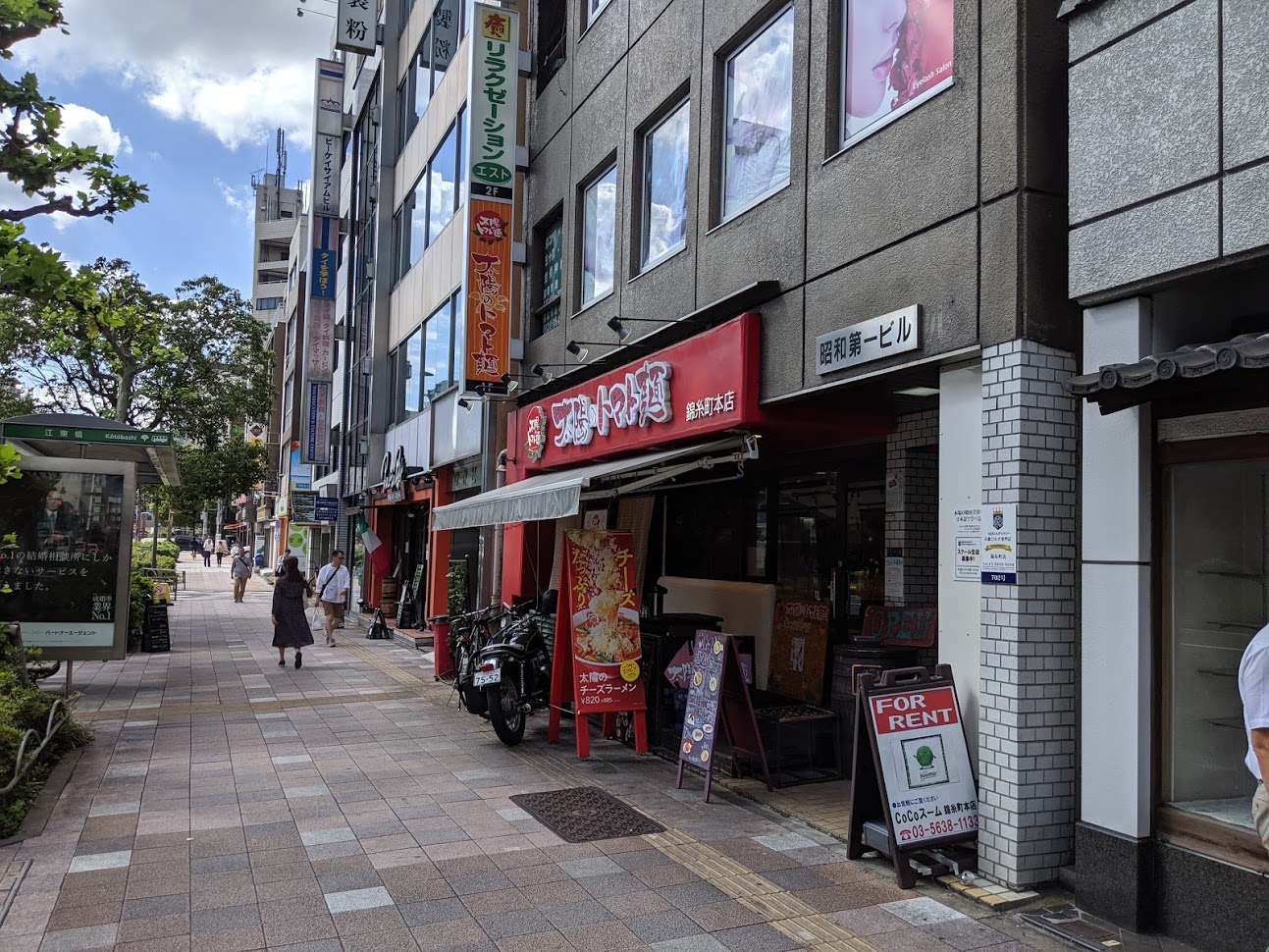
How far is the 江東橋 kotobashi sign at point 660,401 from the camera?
25.6 ft

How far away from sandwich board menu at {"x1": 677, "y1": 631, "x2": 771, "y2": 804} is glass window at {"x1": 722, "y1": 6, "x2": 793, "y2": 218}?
377 cm

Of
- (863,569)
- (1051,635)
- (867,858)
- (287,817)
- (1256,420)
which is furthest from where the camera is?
(863,569)

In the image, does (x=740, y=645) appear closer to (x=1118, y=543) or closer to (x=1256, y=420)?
(x=1118, y=543)

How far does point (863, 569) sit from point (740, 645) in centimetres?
145

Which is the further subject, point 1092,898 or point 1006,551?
point 1006,551

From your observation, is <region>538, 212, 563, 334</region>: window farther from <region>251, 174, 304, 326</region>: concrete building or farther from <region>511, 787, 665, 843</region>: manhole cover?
<region>251, 174, 304, 326</region>: concrete building

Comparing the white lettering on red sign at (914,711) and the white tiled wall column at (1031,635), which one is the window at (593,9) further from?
the white lettering on red sign at (914,711)

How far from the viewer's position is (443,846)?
5973mm

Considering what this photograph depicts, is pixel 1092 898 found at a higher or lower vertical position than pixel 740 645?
lower

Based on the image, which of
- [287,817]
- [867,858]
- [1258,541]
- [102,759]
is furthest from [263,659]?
[1258,541]

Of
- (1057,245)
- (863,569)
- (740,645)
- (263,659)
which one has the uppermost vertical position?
(1057,245)

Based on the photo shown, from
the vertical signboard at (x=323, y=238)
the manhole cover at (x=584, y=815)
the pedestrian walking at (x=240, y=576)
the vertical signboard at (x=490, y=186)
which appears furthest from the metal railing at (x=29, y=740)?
the vertical signboard at (x=323, y=238)

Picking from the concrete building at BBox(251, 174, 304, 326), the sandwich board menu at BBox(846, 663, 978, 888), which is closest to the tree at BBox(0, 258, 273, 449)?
the sandwich board menu at BBox(846, 663, 978, 888)

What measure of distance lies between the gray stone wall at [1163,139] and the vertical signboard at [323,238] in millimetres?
29431
